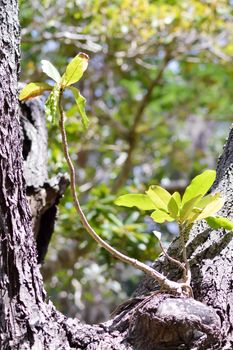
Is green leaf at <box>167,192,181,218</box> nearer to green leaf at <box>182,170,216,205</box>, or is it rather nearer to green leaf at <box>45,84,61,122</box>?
green leaf at <box>182,170,216,205</box>

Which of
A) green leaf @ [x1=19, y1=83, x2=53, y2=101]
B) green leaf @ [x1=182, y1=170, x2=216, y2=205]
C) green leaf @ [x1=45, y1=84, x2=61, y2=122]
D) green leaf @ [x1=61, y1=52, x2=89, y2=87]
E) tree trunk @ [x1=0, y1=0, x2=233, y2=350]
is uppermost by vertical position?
green leaf @ [x1=61, y1=52, x2=89, y2=87]

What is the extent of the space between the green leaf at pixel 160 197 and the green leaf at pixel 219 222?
0.34ft

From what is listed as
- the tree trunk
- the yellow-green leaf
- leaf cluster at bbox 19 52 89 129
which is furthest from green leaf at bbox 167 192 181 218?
leaf cluster at bbox 19 52 89 129

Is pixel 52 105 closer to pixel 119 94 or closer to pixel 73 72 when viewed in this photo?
pixel 73 72

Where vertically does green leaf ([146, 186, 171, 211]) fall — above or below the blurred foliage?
below

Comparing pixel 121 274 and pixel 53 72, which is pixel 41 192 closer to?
pixel 53 72

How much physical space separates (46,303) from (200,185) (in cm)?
42

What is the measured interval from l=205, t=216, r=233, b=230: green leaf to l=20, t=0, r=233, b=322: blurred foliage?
1.42 meters

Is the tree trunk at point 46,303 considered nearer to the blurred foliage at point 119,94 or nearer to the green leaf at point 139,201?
the green leaf at point 139,201

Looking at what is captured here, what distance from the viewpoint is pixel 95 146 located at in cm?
480

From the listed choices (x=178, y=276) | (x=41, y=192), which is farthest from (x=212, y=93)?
(x=178, y=276)

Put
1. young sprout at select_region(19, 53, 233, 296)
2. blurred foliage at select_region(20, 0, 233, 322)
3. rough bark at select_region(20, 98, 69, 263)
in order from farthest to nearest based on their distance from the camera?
Answer: blurred foliage at select_region(20, 0, 233, 322) < rough bark at select_region(20, 98, 69, 263) < young sprout at select_region(19, 53, 233, 296)

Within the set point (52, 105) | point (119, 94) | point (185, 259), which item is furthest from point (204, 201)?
point (119, 94)

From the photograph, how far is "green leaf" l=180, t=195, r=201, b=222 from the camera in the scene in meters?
1.28
